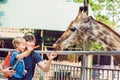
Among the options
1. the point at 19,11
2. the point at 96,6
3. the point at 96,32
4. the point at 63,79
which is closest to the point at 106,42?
the point at 96,32

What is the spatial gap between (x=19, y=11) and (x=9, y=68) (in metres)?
16.7

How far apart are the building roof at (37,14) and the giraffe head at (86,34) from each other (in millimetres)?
11984

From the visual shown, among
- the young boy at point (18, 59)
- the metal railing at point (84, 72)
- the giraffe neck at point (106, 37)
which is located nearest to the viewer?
the young boy at point (18, 59)

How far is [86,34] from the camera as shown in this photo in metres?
8.63

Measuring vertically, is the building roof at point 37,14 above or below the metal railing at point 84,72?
below

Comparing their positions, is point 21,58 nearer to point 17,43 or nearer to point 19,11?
point 17,43

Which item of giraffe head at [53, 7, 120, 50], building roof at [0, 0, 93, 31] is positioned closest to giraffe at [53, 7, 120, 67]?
giraffe head at [53, 7, 120, 50]

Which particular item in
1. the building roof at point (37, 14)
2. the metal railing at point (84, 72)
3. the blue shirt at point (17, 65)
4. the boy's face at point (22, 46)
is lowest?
the building roof at point (37, 14)

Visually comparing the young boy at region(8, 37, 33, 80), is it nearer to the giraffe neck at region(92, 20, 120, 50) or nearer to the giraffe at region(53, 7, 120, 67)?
Answer: the giraffe at region(53, 7, 120, 67)

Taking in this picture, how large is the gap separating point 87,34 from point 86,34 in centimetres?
3

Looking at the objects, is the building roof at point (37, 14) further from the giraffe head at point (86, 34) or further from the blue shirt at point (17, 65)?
the blue shirt at point (17, 65)

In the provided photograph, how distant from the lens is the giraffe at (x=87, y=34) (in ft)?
25.4

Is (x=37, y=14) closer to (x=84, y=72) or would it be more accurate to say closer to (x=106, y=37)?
(x=106, y=37)

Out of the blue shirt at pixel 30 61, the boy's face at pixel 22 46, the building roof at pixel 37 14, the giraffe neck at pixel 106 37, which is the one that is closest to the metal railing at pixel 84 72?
the blue shirt at pixel 30 61
